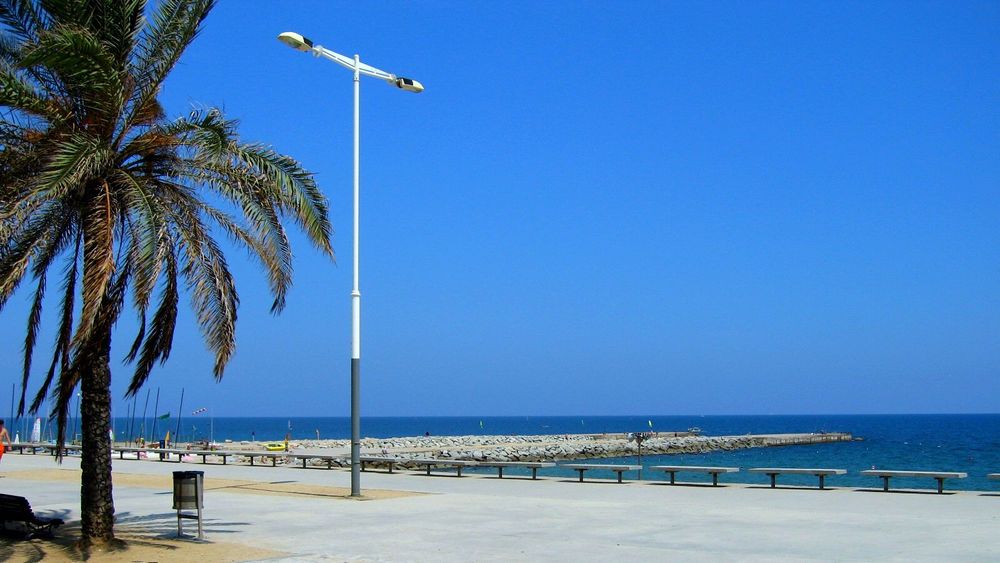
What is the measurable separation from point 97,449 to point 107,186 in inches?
134

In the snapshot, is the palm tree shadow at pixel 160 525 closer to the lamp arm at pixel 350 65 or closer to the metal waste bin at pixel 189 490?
the metal waste bin at pixel 189 490

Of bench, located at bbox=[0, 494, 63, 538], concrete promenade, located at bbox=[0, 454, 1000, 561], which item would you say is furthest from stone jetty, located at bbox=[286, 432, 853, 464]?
bench, located at bbox=[0, 494, 63, 538]

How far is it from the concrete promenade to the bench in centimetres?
146

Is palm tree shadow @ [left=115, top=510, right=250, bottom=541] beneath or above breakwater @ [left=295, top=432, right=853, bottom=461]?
above

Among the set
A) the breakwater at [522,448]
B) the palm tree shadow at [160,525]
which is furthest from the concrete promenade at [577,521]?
the breakwater at [522,448]

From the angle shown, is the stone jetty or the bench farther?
the stone jetty

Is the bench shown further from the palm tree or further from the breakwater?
the breakwater

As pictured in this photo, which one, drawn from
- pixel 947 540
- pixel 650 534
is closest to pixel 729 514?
pixel 650 534

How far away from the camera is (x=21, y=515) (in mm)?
14305

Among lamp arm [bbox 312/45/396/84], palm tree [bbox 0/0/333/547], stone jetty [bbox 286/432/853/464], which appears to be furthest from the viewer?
stone jetty [bbox 286/432/853/464]

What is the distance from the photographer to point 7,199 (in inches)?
510

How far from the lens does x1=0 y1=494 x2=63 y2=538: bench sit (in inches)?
564

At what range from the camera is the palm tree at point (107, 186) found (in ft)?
40.9

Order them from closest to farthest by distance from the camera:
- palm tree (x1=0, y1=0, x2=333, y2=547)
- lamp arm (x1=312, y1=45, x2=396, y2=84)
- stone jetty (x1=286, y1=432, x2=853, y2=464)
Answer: palm tree (x1=0, y1=0, x2=333, y2=547) → lamp arm (x1=312, y1=45, x2=396, y2=84) → stone jetty (x1=286, y1=432, x2=853, y2=464)
